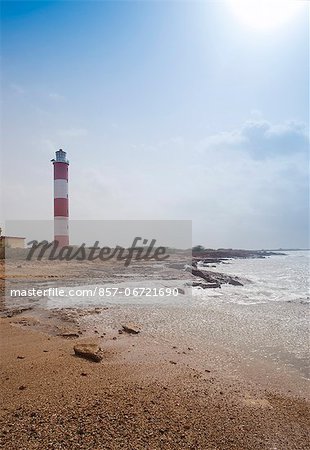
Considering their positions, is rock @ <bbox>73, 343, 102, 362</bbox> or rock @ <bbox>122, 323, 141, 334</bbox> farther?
rock @ <bbox>122, 323, 141, 334</bbox>

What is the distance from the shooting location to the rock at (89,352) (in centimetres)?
545

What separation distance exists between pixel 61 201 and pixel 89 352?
28.8 meters

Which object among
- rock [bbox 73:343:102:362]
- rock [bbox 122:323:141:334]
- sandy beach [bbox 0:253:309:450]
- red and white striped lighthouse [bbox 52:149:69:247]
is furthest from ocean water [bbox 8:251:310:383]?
red and white striped lighthouse [bbox 52:149:69:247]

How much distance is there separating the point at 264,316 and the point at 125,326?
16.9ft

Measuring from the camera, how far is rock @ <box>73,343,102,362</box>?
17.9 ft

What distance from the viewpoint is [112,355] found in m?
5.81

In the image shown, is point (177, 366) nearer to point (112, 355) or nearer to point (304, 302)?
point (112, 355)

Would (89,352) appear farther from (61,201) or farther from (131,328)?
(61,201)

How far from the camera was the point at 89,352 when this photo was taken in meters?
5.52

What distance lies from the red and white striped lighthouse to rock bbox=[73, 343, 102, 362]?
92.1 ft

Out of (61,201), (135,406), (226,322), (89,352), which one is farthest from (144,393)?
(61,201)

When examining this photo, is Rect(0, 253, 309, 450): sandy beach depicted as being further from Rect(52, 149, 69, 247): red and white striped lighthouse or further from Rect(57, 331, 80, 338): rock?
Rect(52, 149, 69, 247): red and white striped lighthouse

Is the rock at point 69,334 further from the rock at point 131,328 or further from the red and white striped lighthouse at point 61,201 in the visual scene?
the red and white striped lighthouse at point 61,201

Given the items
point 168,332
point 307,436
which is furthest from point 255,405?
point 168,332
